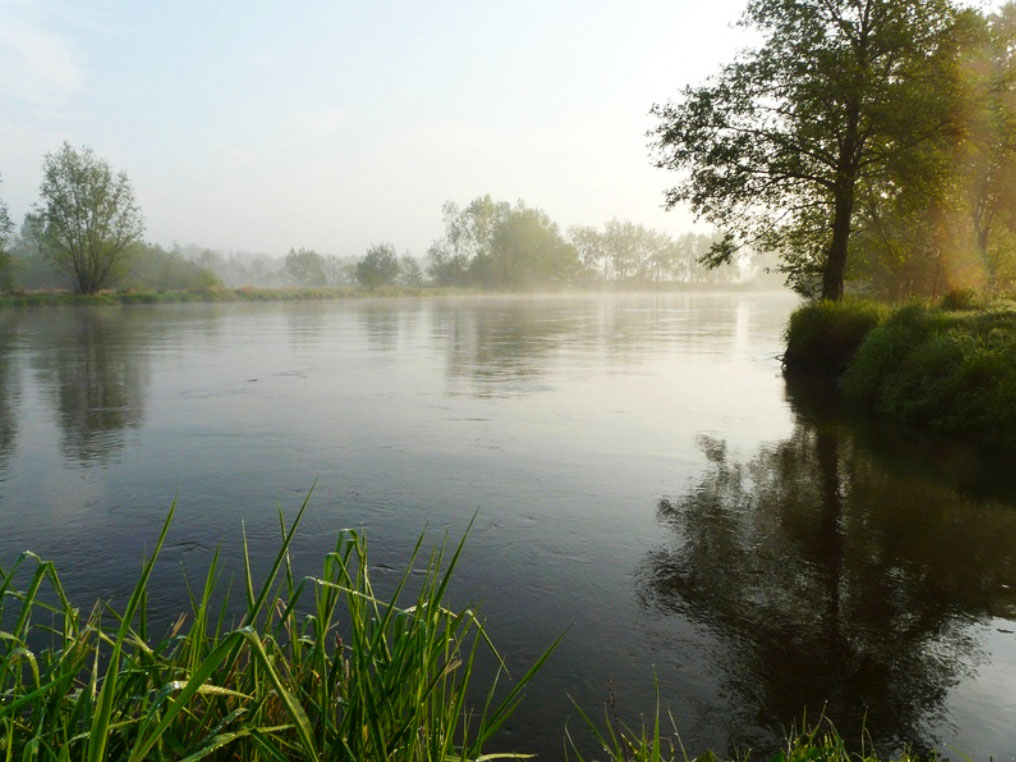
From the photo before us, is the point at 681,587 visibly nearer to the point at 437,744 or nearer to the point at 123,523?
the point at 437,744

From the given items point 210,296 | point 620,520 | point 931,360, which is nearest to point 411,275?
point 210,296

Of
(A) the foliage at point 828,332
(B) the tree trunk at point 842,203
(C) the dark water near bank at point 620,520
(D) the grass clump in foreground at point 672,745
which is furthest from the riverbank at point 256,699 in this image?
(B) the tree trunk at point 842,203

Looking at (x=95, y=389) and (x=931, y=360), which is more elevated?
(x=931, y=360)

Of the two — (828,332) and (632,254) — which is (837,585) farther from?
(632,254)

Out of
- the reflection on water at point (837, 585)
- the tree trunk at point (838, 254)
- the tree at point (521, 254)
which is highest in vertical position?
the tree at point (521, 254)

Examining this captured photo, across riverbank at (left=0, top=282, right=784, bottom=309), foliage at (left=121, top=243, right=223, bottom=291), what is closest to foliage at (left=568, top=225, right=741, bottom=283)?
riverbank at (left=0, top=282, right=784, bottom=309)

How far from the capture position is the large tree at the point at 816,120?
62.3 feet

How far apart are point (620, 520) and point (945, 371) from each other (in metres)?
9.07

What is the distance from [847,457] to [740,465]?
1888mm

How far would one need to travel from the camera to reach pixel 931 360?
13.1 metres

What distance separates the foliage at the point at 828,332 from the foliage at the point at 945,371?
2.06 metres

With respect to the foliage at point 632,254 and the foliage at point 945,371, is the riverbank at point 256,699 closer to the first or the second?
the foliage at point 945,371

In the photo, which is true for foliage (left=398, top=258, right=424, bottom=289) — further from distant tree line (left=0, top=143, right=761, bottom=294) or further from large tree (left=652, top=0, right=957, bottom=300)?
large tree (left=652, top=0, right=957, bottom=300)

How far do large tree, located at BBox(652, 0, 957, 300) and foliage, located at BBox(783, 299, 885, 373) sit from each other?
2471mm
